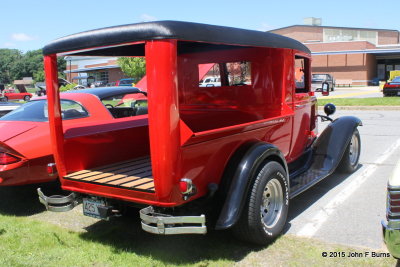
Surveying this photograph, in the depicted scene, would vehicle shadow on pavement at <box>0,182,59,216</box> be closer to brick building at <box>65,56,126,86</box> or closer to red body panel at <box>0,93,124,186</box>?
red body panel at <box>0,93,124,186</box>

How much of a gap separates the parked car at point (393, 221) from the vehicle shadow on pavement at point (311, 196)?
4.69 feet

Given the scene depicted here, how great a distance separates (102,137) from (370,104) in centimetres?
1475

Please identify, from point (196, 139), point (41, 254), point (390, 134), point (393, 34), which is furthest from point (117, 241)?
point (393, 34)

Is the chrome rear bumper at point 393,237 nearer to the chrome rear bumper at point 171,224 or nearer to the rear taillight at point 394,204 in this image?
the rear taillight at point 394,204

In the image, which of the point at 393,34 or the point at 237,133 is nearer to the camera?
→ the point at 237,133

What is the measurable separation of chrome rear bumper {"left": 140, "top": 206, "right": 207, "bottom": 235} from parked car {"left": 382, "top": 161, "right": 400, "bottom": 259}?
1295 mm

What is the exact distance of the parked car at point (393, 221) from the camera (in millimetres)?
2584

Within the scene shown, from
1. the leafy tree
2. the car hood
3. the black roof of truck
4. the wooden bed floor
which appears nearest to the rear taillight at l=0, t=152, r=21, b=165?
the car hood

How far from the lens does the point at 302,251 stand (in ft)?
11.5

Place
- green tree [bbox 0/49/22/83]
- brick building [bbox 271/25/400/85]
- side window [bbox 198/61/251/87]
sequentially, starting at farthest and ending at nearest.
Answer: green tree [bbox 0/49/22/83] → brick building [bbox 271/25/400/85] → side window [bbox 198/61/251/87]

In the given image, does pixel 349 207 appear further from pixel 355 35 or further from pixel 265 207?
pixel 355 35

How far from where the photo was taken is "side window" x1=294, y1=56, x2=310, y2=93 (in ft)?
17.3

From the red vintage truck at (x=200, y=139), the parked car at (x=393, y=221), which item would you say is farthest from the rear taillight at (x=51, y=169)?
the parked car at (x=393, y=221)

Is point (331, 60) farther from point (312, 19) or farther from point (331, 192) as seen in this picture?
point (331, 192)
